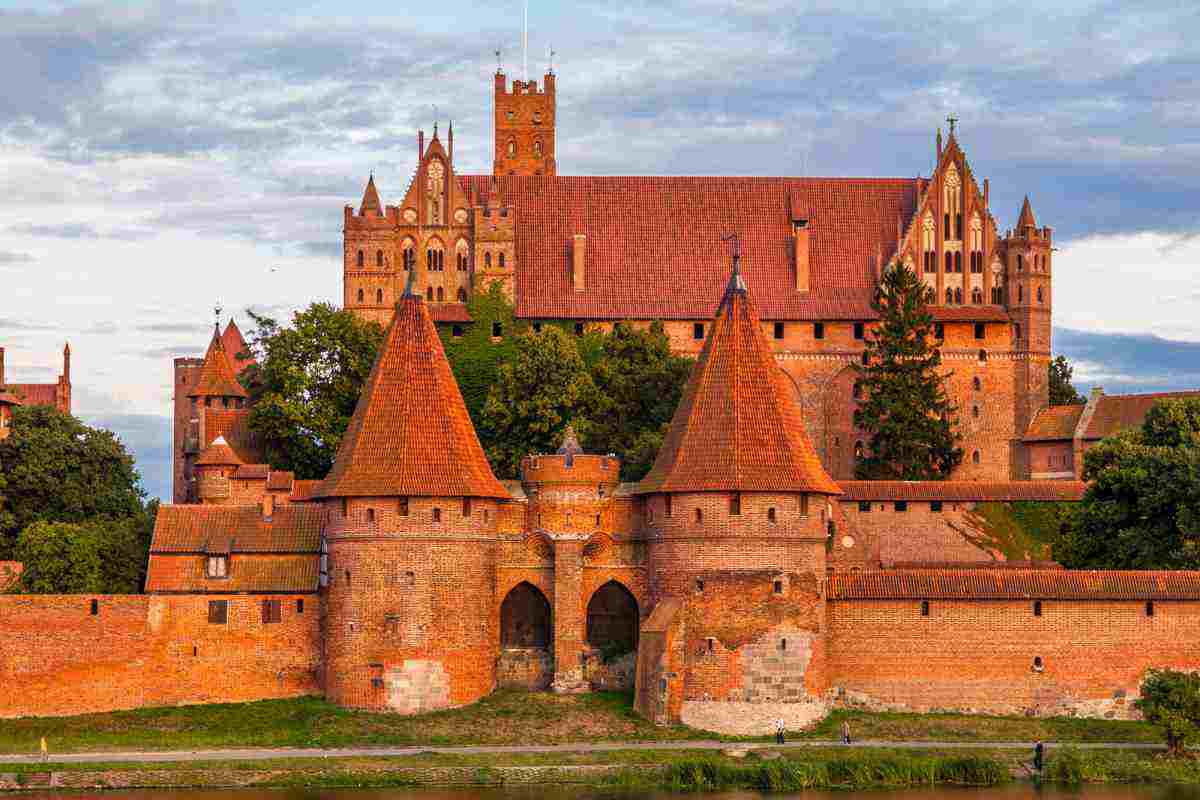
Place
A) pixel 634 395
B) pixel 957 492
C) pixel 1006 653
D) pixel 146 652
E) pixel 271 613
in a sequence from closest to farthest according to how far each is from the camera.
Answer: pixel 1006 653, pixel 146 652, pixel 271 613, pixel 957 492, pixel 634 395

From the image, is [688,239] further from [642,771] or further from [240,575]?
[642,771]

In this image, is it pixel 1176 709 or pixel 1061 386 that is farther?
pixel 1061 386

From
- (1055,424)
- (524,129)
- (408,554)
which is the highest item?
(524,129)

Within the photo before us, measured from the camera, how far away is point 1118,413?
77.1 m

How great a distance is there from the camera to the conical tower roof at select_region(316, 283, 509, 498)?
5188 cm

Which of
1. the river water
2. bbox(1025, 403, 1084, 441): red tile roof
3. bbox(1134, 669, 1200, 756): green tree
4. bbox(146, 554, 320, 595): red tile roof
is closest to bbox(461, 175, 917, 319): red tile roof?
bbox(1025, 403, 1084, 441): red tile roof

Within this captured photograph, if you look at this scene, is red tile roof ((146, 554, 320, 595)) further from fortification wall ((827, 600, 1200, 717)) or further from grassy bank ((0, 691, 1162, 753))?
fortification wall ((827, 600, 1200, 717))

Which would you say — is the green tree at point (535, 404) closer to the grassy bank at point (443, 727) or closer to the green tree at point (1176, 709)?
the grassy bank at point (443, 727)

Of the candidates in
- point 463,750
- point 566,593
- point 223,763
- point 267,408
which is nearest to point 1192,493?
point 566,593

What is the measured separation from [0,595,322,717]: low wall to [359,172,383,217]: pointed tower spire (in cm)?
2968

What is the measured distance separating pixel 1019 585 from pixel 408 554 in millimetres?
13733

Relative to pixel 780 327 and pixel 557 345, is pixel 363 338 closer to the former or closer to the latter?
pixel 557 345

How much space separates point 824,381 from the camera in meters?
82.5

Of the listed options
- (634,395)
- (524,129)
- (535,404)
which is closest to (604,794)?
(535,404)
